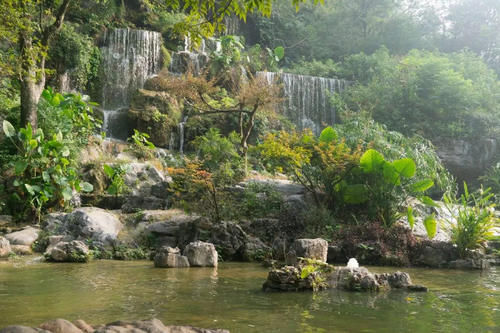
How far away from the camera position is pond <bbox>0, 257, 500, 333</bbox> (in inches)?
162

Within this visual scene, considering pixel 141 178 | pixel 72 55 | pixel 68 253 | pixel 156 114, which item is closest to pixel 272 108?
pixel 156 114

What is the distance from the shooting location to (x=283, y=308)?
4785 millimetres

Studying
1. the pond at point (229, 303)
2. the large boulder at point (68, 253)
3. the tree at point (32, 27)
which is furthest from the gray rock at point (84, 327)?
the large boulder at point (68, 253)

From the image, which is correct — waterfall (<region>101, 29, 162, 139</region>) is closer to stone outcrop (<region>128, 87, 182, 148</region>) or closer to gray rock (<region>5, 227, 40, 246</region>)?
stone outcrop (<region>128, 87, 182, 148</region>)

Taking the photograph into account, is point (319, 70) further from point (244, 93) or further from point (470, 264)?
point (470, 264)

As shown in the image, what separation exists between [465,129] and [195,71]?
39.5 ft

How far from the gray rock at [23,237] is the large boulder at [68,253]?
1582 mm

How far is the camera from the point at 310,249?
25.2 ft

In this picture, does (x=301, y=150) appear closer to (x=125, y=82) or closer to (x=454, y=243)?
(x=454, y=243)

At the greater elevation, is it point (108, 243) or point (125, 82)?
point (125, 82)

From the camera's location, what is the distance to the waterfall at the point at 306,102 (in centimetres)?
2183

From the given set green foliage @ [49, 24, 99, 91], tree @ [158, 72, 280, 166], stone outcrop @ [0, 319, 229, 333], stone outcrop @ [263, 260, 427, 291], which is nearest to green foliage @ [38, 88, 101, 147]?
tree @ [158, 72, 280, 166]

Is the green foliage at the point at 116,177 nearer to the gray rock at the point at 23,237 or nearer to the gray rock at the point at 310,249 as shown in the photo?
the gray rock at the point at 23,237

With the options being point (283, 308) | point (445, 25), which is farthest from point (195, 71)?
point (445, 25)
